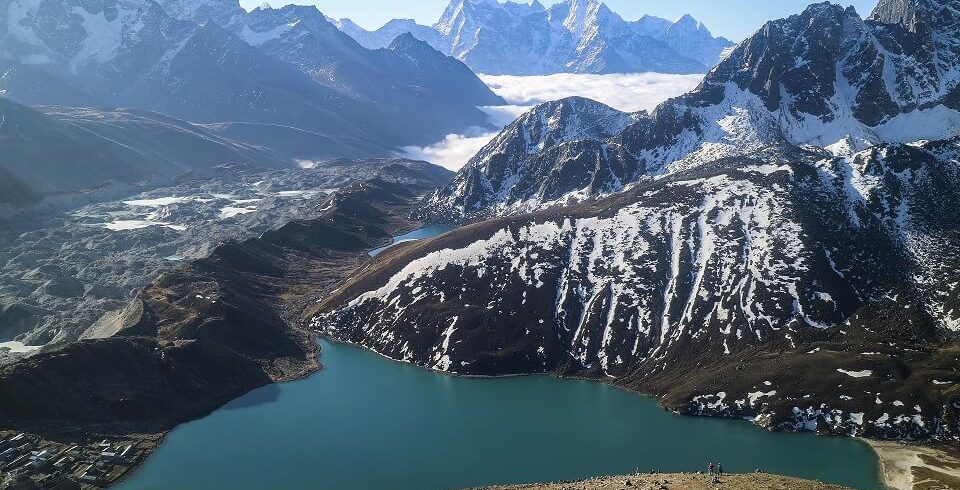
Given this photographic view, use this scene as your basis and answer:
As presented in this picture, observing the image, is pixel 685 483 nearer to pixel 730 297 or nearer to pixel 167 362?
pixel 730 297

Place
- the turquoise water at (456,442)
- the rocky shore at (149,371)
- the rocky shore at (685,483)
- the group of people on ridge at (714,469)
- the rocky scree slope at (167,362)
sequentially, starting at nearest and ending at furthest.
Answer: the rocky shore at (685,483) → the group of people on ridge at (714,469) → the turquoise water at (456,442) → the rocky shore at (149,371) → the rocky scree slope at (167,362)

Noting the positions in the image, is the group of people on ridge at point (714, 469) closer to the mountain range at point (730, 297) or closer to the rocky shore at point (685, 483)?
the rocky shore at point (685, 483)

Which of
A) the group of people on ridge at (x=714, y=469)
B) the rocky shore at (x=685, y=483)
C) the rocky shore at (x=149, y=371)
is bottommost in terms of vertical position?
the group of people on ridge at (x=714, y=469)

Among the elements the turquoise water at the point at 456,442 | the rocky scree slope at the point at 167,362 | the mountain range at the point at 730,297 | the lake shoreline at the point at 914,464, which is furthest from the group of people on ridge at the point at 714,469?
the rocky scree slope at the point at 167,362

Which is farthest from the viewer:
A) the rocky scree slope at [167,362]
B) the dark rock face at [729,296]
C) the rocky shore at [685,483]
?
the dark rock face at [729,296]

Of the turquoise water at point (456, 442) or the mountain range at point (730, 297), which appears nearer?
the turquoise water at point (456, 442)

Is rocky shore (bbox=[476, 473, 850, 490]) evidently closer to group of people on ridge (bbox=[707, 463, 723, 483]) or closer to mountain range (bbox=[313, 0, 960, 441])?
group of people on ridge (bbox=[707, 463, 723, 483])

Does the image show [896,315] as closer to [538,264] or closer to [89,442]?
[538,264]

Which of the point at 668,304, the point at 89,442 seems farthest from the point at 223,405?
the point at 668,304
